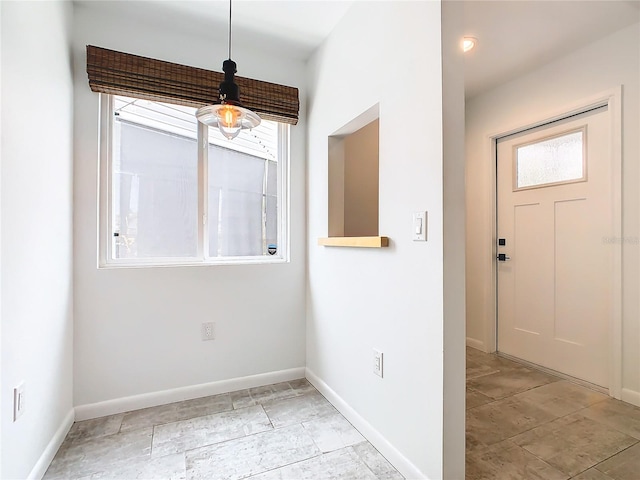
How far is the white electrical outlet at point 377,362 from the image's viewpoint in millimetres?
1631

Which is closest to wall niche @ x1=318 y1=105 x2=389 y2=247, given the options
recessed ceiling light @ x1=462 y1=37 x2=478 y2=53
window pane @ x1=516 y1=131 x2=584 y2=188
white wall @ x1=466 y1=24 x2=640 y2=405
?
recessed ceiling light @ x1=462 y1=37 x2=478 y2=53

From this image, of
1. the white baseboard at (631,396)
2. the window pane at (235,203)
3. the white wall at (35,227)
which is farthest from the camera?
the window pane at (235,203)

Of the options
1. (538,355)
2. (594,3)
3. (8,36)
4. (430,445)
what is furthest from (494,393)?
(8,36)

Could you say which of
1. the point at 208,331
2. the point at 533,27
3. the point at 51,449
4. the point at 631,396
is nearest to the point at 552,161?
the point at 533,27

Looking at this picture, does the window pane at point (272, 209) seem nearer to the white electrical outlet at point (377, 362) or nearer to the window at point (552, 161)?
the white electrical outlet at point (377, 362)

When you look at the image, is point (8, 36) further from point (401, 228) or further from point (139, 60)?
point (401, 228)

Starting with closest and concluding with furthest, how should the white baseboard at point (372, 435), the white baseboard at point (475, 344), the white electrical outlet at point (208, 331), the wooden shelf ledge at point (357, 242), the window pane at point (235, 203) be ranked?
the white baseboard at point (372, 435) → the wooden shelf ledge at point (357, 242) → the white electrical outlet at point (208, 331) → the window pane at point (235, 203) → the white baseboard at point (475, 344)

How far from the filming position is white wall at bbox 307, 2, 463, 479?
131 centimetres

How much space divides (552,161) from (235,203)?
105 inches

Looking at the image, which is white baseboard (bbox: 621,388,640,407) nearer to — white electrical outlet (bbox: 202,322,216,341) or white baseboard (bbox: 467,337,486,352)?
white baseboard (bbox: 467,337,486,352)

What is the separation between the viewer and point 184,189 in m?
2.23

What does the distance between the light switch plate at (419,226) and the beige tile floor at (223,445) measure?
43.6 inches

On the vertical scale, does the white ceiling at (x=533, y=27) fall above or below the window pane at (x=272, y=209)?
above

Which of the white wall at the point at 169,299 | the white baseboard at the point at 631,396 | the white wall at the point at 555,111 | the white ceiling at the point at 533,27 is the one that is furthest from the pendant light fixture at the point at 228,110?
the white baseboard at the point at 631,396
